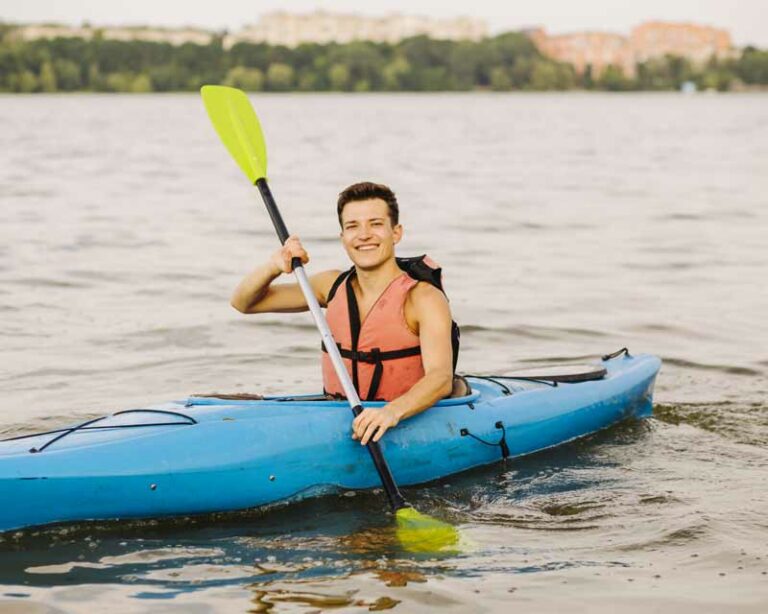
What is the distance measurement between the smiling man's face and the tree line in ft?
235

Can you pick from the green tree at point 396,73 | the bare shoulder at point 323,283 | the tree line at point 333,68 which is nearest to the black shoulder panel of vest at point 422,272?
the bare shoulder at point 323,283

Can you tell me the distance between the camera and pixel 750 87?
103938mm

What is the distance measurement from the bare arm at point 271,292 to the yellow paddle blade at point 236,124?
0.94 metres

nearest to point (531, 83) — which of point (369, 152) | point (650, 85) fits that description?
point (650, 85)

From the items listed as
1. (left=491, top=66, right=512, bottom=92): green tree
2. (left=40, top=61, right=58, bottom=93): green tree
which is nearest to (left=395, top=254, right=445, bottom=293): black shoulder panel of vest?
(left=40, top=61, right=58, bottom=93): green tree

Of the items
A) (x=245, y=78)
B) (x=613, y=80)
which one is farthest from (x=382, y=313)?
(x=613, y=80)

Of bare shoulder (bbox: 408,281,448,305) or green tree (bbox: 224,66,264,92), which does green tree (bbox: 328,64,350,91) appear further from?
→ bare shoulder (bbox: 408,281,448,305)

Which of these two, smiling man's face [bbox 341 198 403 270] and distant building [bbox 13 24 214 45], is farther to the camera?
distant building [bbox 13 24 214 45]

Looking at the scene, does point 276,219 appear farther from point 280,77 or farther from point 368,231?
point 280,77

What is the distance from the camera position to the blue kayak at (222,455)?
4.11m

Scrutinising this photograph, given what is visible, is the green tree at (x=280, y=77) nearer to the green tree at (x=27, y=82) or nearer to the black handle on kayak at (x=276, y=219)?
the green tree at (x=27, y=82)

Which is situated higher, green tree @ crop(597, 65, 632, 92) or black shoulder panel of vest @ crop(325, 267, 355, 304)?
green tree @ crop(597, 65, 632, 92)

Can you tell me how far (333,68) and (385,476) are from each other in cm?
8413

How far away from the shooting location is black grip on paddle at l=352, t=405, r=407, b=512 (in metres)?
4.41
